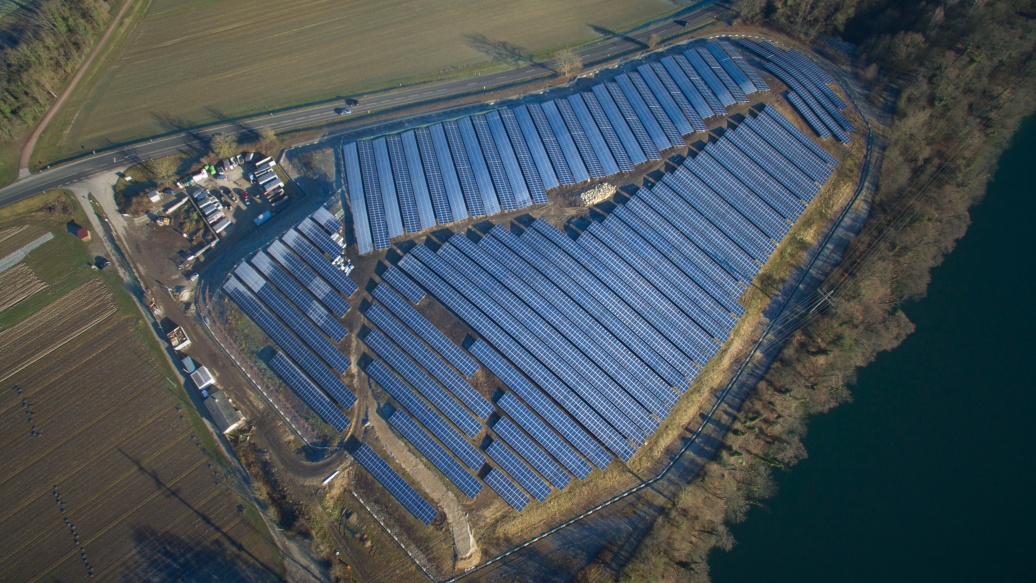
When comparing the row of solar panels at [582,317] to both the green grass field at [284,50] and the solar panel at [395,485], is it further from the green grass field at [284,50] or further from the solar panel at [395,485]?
the green grass field at [284,50]

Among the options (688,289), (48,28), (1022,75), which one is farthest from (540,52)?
(48,28)

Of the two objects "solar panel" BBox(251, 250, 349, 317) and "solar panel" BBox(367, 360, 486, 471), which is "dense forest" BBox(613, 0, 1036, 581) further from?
"solar panel" BBox(251, 250, 349, 317)

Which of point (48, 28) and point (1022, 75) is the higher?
point (1022, 75)

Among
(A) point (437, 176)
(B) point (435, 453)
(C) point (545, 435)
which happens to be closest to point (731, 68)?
(A) point (437, 176)

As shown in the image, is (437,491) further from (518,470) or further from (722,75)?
(722,75)

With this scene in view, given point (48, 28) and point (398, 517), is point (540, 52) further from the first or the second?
point (48, 28)

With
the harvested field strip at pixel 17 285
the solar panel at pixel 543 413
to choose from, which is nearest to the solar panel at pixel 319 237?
the solar panel at pixel 543 413
